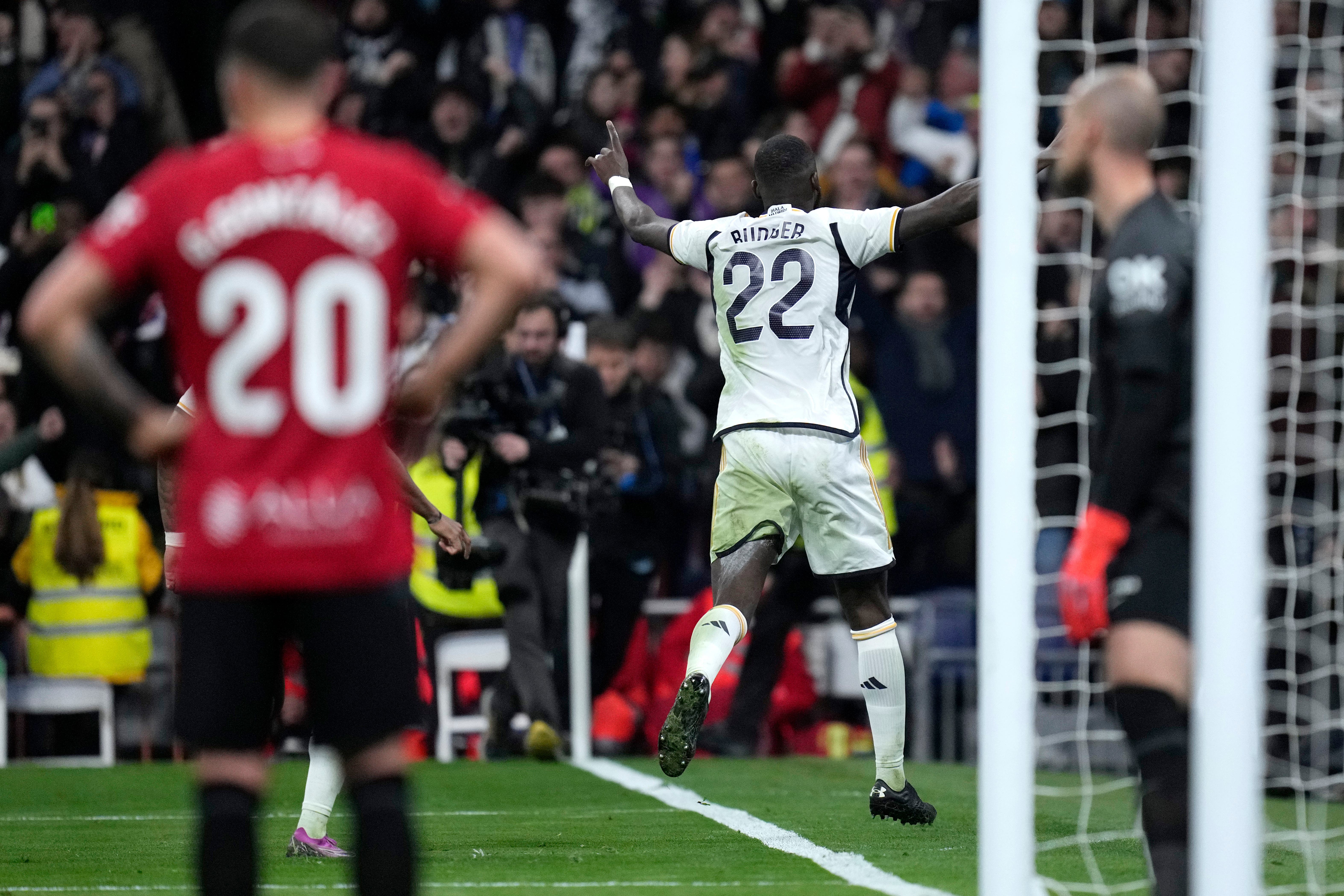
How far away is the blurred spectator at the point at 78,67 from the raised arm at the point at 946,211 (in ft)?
25.5

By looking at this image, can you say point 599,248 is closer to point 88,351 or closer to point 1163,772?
point 1163,772

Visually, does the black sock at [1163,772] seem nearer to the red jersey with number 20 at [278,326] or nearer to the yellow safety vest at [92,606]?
the red jersey with number 20 at [278,326]

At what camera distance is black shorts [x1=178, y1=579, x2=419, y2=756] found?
A: 361 centimetres

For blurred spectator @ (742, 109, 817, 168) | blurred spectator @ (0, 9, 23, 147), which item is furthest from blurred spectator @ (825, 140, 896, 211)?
blurred spectator @ (0, 9, 23, 147)

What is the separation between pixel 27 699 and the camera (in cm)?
1097

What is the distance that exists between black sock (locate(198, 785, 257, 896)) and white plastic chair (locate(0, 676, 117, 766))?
7665 mm

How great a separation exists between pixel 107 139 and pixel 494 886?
27.9ft

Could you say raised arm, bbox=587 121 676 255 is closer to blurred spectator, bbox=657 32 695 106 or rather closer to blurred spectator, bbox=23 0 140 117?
blurred spectator, bbox=657 32 695 106

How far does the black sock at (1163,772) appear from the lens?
4.40m

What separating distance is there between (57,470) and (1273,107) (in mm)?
7391

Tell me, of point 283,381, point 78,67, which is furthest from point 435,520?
point 78,67

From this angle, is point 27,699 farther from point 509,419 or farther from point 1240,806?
point 1240,806

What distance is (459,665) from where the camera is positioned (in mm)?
11141

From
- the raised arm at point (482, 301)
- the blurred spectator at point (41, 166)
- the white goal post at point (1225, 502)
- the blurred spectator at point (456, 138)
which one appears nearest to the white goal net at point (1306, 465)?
the white goal post at point (1225, 502)
